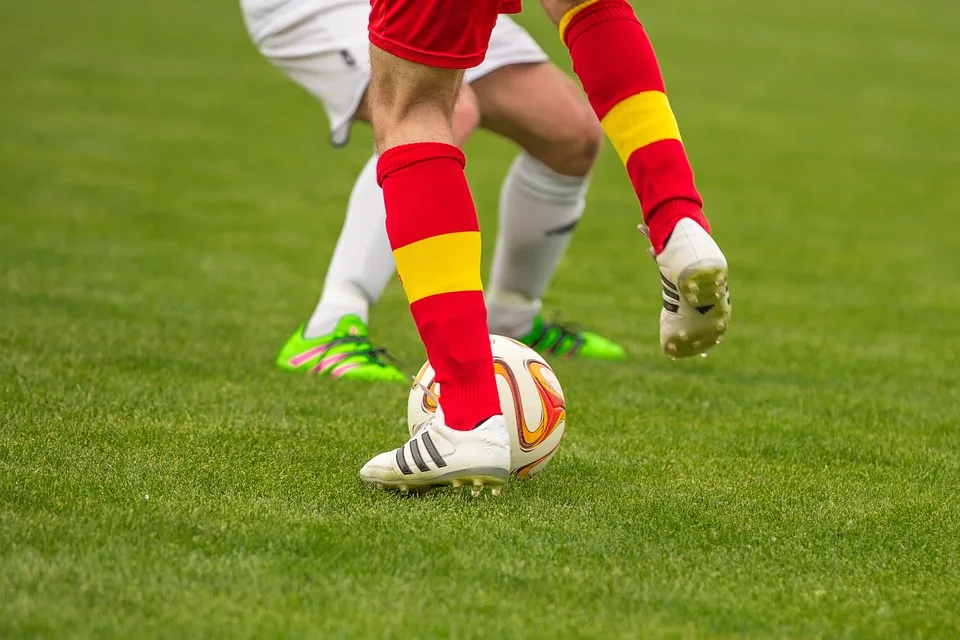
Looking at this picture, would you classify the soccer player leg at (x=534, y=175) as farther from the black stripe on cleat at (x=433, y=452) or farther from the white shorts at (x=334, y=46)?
the black stripe on cleat at (x=433, y=452)

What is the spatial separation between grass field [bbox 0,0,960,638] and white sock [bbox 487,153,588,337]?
12.4 inches

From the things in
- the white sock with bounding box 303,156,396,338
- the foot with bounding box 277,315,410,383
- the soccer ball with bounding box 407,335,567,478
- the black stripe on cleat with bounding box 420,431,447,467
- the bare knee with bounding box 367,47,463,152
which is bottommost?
the foot with bounding box 277,315,410,383

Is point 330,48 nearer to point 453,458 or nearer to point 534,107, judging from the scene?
point 534,107

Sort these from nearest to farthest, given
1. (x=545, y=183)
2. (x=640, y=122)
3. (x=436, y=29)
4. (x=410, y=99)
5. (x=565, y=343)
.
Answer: (x=436, y=29) → (x=410, y=99) → (x=640, y=122) → (x=545, y=183) → (x=565, y=343)

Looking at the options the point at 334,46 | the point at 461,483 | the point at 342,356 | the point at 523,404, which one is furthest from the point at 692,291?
the point at 334,46

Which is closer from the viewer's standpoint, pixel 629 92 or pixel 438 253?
pixel 438 253

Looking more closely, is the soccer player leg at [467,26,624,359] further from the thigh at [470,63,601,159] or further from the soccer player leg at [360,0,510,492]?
the soccer player leg at [360,0,510,492]

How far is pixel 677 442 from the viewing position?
3.02 meters

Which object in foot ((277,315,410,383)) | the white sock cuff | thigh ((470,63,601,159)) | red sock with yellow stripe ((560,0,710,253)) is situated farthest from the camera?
the white sock cuff

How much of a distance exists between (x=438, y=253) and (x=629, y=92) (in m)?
0.50

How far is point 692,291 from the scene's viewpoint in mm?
2330

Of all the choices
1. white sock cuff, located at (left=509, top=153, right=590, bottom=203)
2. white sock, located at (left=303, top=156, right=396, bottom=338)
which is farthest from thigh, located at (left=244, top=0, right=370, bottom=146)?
white sock cuff, located at (left=509, top=153, right=590, bottom=203)

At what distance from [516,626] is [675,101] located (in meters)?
11.3

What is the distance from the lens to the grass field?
192 centimetres
